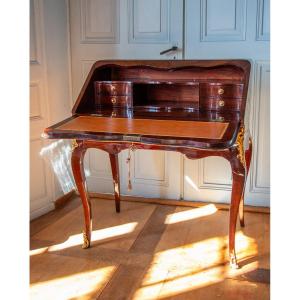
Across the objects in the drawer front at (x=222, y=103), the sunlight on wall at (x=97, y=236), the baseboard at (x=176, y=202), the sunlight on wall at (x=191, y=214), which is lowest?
the sunlight on wall at (x=97, y=236)

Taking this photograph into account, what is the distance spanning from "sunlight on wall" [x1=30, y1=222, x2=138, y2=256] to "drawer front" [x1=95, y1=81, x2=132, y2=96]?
0.77 m

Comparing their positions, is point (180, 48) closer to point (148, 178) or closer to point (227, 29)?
point (227, 29)

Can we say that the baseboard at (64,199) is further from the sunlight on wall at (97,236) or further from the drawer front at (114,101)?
the drawer front at (114,101)

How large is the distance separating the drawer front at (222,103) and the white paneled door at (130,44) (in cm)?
60

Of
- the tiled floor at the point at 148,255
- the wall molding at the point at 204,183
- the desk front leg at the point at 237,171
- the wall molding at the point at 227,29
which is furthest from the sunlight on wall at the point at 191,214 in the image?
the wall molding at the point at 227,29

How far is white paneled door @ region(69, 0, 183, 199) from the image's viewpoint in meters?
2.45

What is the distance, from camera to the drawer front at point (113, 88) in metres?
2.07

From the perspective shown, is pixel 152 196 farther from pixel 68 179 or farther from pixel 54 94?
pixel 54 94

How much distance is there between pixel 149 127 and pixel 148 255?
676 mm

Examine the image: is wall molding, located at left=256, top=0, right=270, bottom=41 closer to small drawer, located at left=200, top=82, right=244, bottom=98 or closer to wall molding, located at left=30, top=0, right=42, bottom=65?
small drawer, located at left=200, top=82, right=244, bottom=98

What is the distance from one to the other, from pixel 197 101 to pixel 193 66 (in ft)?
0.61

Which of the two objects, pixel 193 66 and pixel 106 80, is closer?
pixel 193 66
